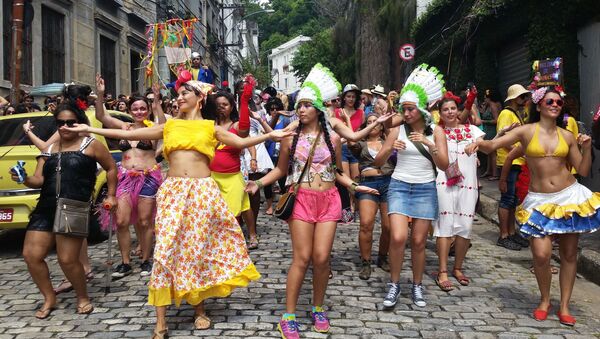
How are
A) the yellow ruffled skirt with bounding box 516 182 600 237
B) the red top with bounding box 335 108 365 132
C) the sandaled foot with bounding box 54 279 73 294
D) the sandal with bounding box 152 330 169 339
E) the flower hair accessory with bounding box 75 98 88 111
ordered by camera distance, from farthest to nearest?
the red top with bounding box 335 108 365 132 < the sandaled foot with bounding box 54 279 73 294 < the flower hair accessory with bounding box 75 98 88 111 < the yellow ruffled skirt with bounding box 516 182 600 237 < the sandal with bounding box 152 330 169 339

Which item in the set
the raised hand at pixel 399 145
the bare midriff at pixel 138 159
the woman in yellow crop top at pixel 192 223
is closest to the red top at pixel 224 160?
the bare midriff at pixel 138 159

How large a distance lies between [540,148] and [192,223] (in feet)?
9.79

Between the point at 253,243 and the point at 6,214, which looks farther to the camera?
the point at 253,243

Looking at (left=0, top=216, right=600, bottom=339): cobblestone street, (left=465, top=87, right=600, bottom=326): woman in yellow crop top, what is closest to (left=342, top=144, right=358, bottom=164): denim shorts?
(left=0, top=216, right=600, bottom=339): cobblestone street

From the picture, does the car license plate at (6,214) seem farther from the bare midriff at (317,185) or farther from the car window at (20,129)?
the bare midriff at (317,185)

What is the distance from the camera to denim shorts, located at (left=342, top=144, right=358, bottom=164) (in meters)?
6.72

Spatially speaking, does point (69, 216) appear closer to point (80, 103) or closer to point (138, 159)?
point (80, 103)

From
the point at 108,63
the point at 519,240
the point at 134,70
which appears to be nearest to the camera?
the point at 519,240

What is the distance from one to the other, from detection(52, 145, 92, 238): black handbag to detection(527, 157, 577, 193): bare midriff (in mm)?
3930

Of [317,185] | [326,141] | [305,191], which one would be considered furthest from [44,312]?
[326,141]

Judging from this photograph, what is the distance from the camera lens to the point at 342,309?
4973 mm

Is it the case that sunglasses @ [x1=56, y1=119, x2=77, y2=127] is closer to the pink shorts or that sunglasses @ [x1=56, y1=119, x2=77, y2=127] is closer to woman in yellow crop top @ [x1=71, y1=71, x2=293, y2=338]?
woman in yellow crop top @ [x1=71, y1=71, x2=293, y2=338]

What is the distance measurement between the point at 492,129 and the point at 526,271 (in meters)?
7.29

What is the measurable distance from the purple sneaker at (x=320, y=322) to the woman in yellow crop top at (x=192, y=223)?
59 centimetres
